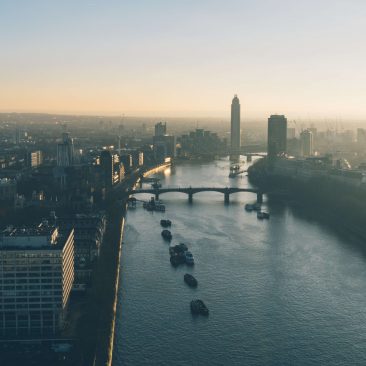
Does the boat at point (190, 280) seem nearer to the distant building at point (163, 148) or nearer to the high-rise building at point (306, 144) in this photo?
the distant building at point (163, 148)

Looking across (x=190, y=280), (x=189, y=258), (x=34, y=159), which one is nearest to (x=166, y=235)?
(x=189, y=258)

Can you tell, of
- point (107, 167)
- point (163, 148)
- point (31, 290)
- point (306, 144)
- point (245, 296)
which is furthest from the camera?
point (306, 144)

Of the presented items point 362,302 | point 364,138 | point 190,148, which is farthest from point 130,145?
point 362,302

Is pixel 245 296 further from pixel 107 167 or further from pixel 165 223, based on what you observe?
pixel 107 167

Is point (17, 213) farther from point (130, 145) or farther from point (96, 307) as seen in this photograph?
point (130, 145)

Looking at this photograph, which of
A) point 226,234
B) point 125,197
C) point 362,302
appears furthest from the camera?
point 125,197

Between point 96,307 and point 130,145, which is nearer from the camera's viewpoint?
point 96,307

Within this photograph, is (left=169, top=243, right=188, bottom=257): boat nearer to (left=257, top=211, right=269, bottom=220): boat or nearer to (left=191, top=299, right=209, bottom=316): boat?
(left=191, top=299, right=209, bottom=316): boat

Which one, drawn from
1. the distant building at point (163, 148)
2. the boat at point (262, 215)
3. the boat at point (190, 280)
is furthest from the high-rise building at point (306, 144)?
the boat at point (190, 280)
